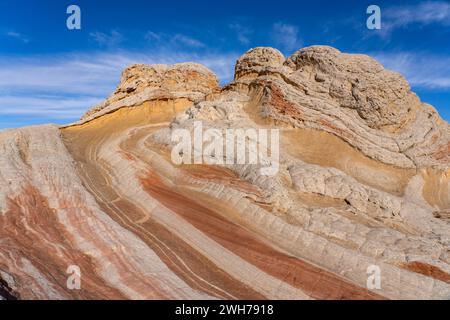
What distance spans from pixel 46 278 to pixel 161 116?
19.4 meters

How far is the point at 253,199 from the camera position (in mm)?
12922

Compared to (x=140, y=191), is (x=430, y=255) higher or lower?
lower

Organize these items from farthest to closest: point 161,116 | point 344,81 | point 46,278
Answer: point 161,116 → point 344,81 → point 46,278

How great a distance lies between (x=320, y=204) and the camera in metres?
13.7

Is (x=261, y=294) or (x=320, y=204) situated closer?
(x=261, y=294)

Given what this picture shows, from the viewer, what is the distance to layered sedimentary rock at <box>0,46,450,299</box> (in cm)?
900

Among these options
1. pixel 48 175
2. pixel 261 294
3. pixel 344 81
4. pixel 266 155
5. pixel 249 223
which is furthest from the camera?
pixel 344 81

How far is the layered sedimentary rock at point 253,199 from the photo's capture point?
9.00m
